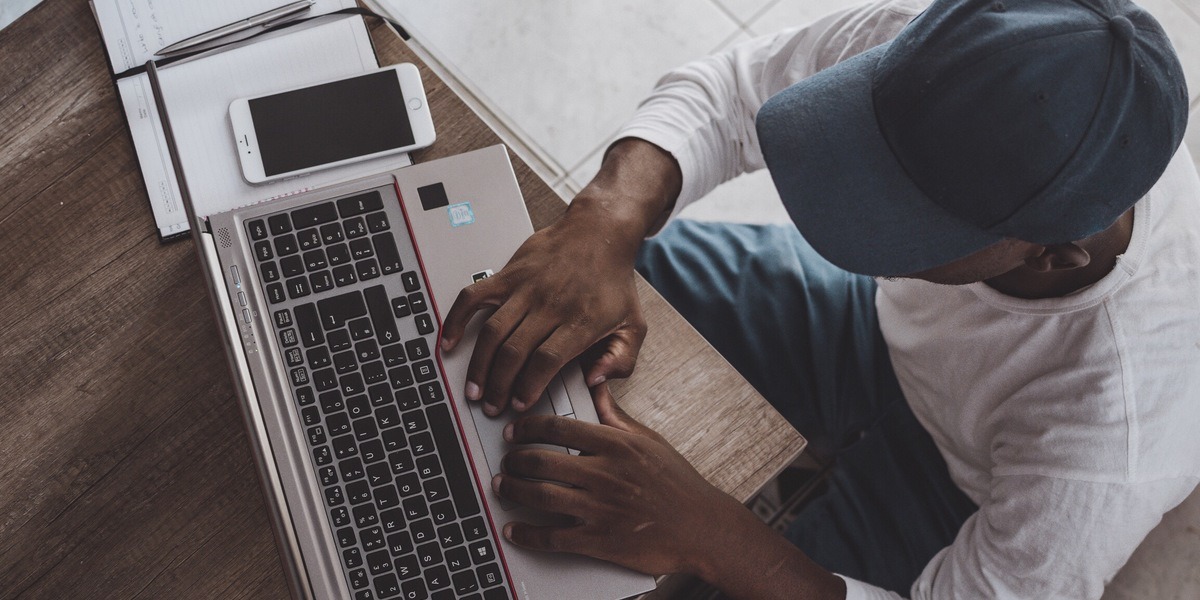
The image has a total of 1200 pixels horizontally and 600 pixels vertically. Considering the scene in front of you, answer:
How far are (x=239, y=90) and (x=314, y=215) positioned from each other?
0.62 feet

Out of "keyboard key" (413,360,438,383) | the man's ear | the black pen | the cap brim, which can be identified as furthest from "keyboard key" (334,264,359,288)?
the man's ear

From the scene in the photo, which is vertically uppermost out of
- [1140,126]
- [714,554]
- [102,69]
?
[102,69]

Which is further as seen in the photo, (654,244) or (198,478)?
(654,244)

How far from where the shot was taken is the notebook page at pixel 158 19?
93cm

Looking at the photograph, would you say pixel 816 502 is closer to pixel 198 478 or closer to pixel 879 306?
pixel 879 306

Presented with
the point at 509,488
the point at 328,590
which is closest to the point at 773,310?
the point at 509,488

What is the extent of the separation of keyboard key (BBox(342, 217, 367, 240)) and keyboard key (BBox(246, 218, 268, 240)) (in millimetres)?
74

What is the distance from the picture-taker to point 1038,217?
0.68 metres

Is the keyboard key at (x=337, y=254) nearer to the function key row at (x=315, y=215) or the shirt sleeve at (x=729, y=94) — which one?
the function key row at (x=315, y=215)

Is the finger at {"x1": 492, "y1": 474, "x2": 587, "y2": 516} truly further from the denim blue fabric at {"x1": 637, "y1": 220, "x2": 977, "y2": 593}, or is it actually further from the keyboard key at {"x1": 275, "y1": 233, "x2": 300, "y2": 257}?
the denim blue fabric at {"x1": 637, "y1": 220, "x2": 977, "y2": 593}

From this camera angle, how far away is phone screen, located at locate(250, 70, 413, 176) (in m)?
0.90

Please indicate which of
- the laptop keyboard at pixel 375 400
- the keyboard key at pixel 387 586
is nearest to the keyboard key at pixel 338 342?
the laptop keyboard at pixel 375 400

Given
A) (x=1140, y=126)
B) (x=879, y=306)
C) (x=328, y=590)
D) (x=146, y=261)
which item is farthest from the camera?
(x=879, y=306)

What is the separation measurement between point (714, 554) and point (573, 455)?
173 millimetres
